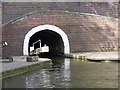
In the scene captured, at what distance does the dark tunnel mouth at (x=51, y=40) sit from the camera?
27938 millimetres

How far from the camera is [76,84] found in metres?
11.7

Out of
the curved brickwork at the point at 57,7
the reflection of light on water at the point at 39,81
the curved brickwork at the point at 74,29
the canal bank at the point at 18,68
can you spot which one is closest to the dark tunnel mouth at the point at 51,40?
the curved brickwork at the point at 74,29

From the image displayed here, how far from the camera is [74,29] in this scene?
84.8 feet

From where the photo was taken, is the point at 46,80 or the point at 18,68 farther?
the point at 18,68

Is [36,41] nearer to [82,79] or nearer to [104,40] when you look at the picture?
[104,40]

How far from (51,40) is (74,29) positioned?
22.9 ft

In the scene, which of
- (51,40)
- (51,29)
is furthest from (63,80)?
(51,40)

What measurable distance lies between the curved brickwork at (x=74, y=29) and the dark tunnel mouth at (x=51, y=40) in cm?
151

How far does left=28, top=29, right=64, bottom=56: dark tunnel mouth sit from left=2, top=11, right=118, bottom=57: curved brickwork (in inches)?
59.5

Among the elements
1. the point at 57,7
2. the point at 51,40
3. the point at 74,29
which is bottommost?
the point at 51,40

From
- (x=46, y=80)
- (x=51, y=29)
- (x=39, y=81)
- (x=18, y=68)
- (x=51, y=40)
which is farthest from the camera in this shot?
(x=51, y=40)

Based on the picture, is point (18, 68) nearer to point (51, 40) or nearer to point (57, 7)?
point (57, 7)

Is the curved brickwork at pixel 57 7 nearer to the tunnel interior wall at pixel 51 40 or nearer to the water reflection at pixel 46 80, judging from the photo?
the tunnel interior wall at pixel 51 40

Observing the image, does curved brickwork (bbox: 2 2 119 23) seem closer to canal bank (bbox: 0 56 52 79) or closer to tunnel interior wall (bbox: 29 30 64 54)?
tunnel interior wall (bbox: 29 30 64 54)
